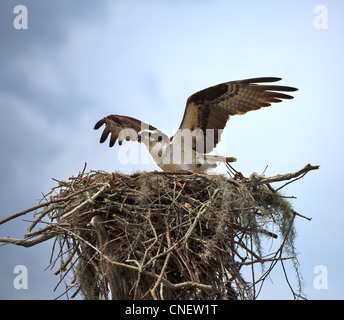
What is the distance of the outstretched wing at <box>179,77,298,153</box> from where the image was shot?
7.17 meters

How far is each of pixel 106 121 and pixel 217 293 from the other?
459cm

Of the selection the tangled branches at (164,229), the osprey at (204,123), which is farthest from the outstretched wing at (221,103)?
the tangled branches at (164,229)

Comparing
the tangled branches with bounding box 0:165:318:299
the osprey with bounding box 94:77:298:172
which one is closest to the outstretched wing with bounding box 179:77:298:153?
the osprey with bounding box 94:77:298:172

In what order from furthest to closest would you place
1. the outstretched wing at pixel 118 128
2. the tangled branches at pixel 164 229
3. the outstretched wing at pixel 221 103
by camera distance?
1. the outstretched wing at pixel 118 128
2. the outstretched wing at pixel 221 103
3. the tangled branches at pixel 164 229

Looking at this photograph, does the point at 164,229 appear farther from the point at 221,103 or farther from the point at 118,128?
the point at 118,128

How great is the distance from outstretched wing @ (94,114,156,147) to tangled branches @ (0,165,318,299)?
9.00ft

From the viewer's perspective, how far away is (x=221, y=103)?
291 inches

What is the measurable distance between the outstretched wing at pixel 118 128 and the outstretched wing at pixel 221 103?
1.56 m

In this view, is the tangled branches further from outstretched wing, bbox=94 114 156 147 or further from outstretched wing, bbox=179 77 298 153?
outstretched wing, bbox=94 114 156 147

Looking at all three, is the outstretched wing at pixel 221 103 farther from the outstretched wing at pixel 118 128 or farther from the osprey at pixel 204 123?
the outstretched wing at pixel 118 128

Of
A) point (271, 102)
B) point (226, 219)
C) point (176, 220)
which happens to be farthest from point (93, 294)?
point (271, 102)

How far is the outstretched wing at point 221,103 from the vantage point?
7172 mm
